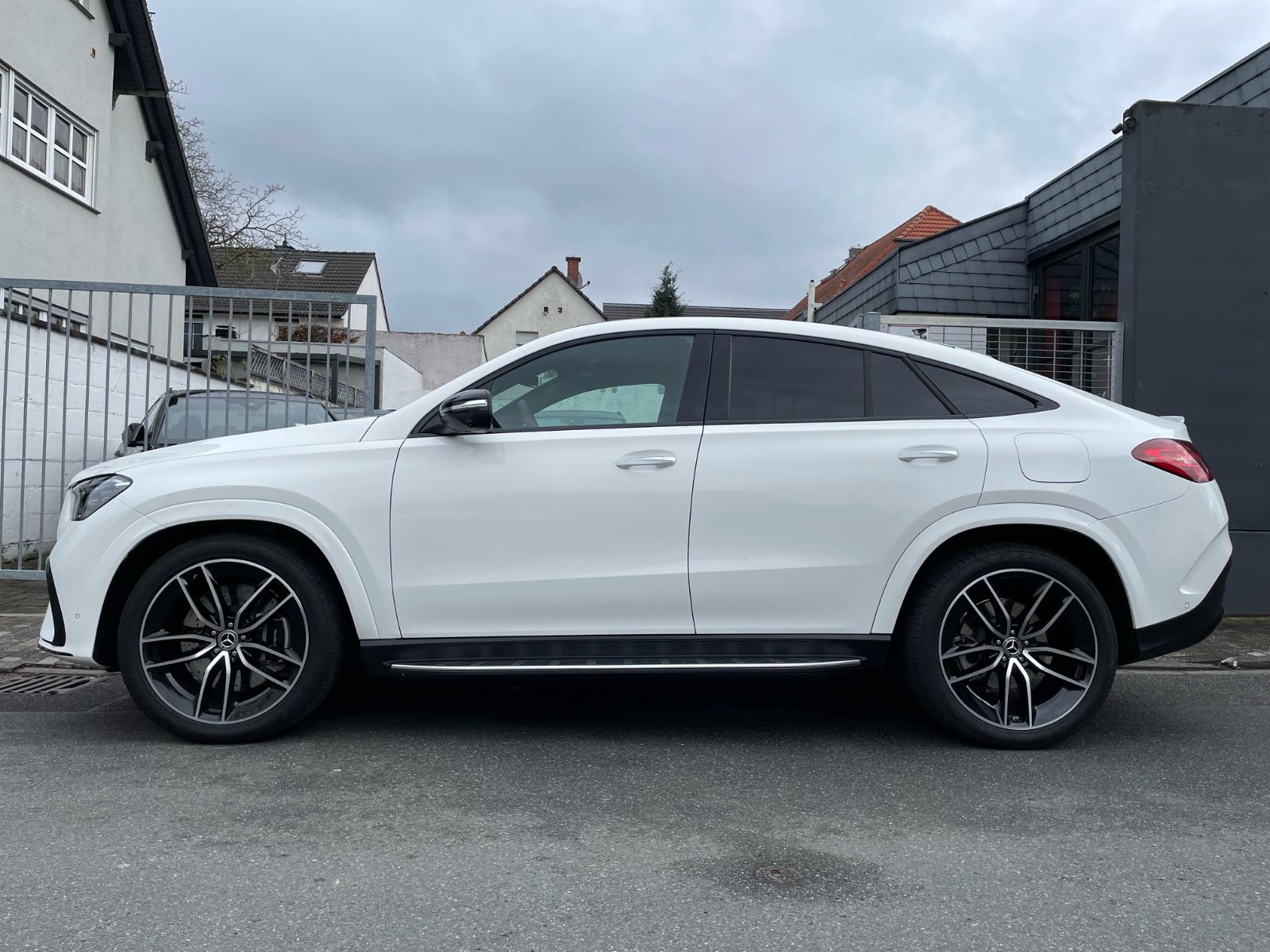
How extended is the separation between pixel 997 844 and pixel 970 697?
3.64 ft

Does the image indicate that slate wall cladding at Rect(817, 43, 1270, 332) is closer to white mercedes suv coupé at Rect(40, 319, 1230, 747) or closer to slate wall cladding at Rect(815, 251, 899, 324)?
slate wall cladding at Rect(815, 251, 899, 324)

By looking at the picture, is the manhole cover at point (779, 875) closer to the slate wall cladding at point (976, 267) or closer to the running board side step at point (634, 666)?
the running board side step at point (634, 666)

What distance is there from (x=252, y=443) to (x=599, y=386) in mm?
1389

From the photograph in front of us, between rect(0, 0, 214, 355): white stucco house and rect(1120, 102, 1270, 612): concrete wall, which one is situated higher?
rect(0, 0, 214, 355): white stucco house

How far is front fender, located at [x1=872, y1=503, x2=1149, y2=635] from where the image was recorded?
4.24m

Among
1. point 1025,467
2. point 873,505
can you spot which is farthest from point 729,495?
point 1025,467

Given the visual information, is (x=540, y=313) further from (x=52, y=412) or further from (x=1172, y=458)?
(x=1172, y=458)

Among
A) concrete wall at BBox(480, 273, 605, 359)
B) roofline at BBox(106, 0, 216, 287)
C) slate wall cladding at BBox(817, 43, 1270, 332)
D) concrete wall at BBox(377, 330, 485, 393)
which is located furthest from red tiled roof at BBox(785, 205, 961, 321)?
concrete wall at BBox(480, 273, 605, 359)

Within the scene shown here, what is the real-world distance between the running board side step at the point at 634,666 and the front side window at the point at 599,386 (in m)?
0.92

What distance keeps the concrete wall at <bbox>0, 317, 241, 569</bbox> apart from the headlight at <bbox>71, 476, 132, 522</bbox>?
3106 millimetres

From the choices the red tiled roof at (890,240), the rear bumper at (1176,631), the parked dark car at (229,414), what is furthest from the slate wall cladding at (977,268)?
the rear bumper at (1176,631)

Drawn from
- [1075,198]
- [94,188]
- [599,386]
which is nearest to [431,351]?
[94,188]

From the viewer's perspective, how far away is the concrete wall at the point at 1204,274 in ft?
26.1

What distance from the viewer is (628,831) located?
132 inches
